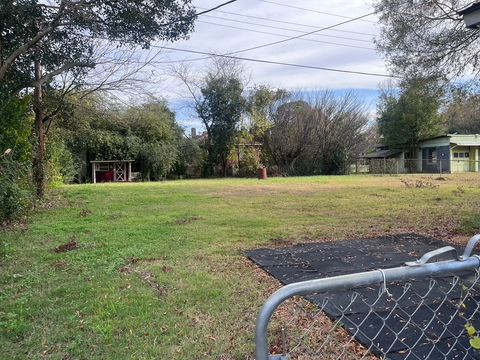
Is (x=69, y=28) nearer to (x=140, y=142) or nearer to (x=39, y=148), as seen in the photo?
(x=39, y=148)

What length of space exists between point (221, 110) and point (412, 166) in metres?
17.4

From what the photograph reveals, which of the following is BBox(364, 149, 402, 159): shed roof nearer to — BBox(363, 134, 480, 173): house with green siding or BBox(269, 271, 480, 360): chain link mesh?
BBox(363, 134, 480, 173): house with green siding

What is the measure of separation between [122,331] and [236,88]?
1137 inches

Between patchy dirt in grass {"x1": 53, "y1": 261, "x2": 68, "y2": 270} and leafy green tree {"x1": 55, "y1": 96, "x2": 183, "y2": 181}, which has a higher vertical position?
leafy green tree {"x1": 55, "y1": 96, "x2": 183, "y2": 181}

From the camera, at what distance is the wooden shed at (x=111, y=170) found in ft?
88.8

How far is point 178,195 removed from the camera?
1333cm

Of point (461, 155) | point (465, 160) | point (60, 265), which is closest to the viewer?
point (60, 265)

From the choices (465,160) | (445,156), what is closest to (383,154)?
(445,156)

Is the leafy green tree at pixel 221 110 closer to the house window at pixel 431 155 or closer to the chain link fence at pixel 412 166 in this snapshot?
the chain link fence at pixel 412 166

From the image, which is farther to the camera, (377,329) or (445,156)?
(445,156)

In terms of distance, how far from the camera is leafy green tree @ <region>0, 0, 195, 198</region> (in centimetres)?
762

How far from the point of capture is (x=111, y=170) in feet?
90.1

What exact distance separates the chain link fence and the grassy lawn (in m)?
21.7

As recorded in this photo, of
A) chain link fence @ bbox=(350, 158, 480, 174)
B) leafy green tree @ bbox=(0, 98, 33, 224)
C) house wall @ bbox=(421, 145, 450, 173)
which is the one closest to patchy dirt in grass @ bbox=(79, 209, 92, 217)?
leafy green tree @ bbox=(0, 98, 33, 224)
